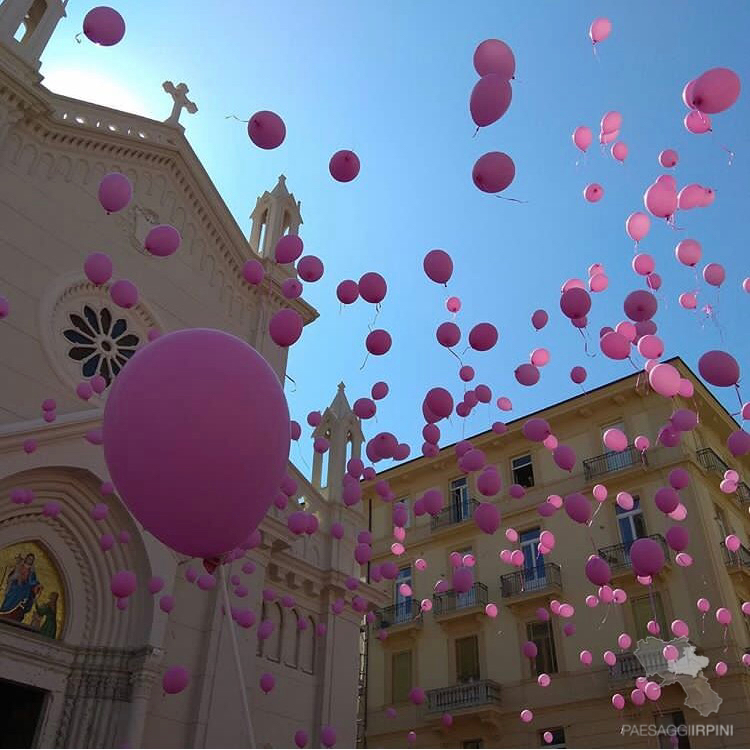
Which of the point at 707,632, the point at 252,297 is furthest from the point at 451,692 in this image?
the point at 252,297

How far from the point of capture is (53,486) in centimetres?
1147

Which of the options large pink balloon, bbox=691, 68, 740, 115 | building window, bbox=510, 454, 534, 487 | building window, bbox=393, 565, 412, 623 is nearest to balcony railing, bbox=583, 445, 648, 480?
building window, bbox=510, 454, 534, 487

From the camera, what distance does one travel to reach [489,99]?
7086 millimetres

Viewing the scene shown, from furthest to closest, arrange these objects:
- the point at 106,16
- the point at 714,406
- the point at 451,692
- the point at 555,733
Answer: the point at 714,406, the point at 451,692, the point at 555,733, the point at 106,16

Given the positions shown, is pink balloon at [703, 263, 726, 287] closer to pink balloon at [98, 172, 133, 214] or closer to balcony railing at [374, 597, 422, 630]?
pink balloon at [98, 172, 133, 214]

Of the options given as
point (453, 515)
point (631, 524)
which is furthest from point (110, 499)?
point (453, 515)

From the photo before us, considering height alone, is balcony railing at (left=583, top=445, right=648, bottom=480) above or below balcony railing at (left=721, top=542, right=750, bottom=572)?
above

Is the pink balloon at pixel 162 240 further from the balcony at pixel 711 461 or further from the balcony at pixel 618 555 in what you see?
the balcony at pixel 711 461

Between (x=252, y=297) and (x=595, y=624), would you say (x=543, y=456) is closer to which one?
(x=595, y=624)

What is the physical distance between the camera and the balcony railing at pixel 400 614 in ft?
80.9

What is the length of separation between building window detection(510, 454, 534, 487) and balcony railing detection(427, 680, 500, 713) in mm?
6664

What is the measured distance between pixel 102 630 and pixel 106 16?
881 cm

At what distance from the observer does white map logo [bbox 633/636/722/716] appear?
17.6m

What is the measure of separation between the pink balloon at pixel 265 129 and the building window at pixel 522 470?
1873cm
